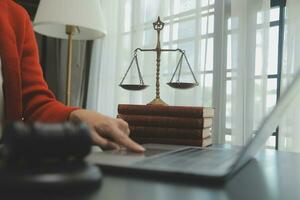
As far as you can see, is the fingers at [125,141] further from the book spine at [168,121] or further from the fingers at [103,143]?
the book spine at [168,121]

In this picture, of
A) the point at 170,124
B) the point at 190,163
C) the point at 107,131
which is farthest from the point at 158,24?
the point at 190,163

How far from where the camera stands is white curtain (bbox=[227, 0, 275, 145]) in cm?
168

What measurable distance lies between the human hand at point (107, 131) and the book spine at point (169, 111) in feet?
0.83

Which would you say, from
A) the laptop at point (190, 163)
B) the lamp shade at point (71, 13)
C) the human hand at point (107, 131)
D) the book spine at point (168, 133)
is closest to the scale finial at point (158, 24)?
the lamp shade at point (71, 13)

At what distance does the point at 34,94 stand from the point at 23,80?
7cm

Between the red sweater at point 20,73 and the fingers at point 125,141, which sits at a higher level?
the red sweater at point 20,73

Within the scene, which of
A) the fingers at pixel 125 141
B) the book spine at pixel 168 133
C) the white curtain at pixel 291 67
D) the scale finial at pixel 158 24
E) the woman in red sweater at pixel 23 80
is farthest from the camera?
the white curtain at pixel 291 67

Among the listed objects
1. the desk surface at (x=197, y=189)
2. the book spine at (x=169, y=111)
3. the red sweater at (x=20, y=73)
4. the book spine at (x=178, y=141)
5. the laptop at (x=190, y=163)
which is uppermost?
the red sweater at (x=20, y=73)

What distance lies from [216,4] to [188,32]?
21 centimetres

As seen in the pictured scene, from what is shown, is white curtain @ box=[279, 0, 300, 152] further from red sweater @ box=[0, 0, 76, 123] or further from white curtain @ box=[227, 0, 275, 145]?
red sweater @ box=[0, 0, 76, 123]

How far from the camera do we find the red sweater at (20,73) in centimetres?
89

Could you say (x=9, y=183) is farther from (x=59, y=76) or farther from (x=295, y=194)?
(x=59, y=76)

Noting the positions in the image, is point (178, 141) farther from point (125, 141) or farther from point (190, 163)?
point (190, 163)

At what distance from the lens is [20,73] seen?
0.96m
